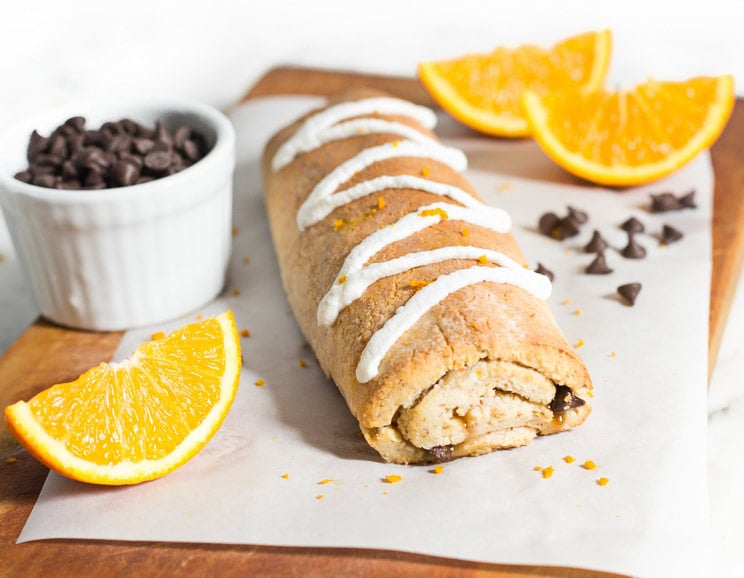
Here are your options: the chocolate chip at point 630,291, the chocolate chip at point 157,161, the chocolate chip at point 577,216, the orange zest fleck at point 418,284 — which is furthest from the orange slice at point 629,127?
the chocolate chip at point 157,161

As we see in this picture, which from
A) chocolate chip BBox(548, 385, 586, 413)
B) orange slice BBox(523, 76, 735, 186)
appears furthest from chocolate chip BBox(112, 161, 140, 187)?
orange slice BBox(523, 76, 735, 186)

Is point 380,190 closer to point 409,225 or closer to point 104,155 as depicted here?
point 409,225

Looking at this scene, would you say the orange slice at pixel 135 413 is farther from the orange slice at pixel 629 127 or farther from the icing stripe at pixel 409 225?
the orange slice at pixel 629 127

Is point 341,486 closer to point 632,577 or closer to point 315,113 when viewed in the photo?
point 632,577

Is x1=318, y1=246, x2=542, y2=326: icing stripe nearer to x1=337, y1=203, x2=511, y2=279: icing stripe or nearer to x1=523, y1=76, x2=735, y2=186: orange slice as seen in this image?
x1=337, y1=203, x2=511, y2=279: icing stripe

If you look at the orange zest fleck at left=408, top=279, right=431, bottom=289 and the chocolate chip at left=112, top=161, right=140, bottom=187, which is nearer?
the orange zest fleck at left=408, top=279, right=431, bottom=289
